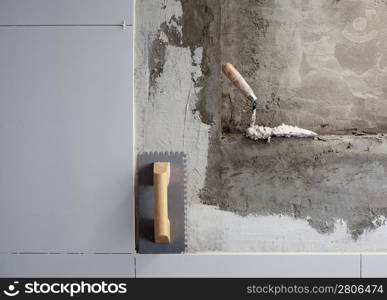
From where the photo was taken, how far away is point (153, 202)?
63.3 inches

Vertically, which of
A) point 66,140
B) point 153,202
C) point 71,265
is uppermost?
point 66,140

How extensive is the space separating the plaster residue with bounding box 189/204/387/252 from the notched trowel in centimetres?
5

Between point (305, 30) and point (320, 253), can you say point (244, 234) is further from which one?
point (305, 30)

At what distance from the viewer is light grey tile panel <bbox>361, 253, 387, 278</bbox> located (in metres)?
1.61

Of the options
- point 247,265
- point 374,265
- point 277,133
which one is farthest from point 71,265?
point 374,265

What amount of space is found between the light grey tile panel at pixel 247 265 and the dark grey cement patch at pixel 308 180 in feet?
0.34

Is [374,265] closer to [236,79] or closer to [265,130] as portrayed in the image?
[265,130]

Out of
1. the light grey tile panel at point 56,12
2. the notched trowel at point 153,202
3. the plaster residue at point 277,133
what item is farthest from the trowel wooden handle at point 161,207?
the light grey tile panel at point 56,12

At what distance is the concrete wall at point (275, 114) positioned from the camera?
1.63 meters

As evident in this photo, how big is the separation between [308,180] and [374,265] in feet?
1.13

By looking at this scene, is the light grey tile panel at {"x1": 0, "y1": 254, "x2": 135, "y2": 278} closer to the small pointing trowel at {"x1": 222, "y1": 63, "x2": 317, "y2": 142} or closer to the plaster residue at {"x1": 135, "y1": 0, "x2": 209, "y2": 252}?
the plaster residue at {"x1": 135, "y1": 0, "x2": 209, "y2": 252}

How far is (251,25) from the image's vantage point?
64.5 inches

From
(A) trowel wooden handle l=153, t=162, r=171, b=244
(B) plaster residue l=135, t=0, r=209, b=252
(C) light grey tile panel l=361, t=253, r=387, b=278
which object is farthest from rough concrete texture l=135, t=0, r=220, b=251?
(C) light grey tile panel l=361, t=253, r=387, b=278

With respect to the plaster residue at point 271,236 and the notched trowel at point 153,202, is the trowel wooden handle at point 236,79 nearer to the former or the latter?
the notched trowel at point 153,202
